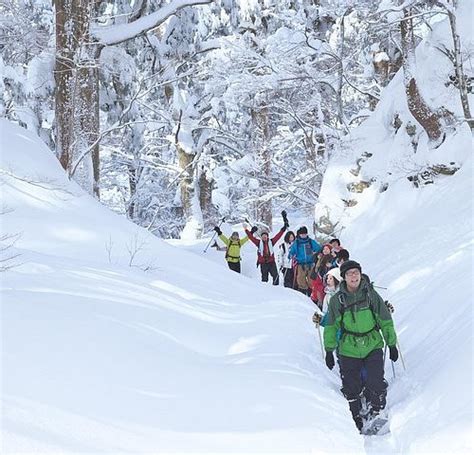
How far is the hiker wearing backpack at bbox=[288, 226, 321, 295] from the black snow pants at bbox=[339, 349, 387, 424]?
19.7ft

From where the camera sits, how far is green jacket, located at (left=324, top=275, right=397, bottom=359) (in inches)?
233

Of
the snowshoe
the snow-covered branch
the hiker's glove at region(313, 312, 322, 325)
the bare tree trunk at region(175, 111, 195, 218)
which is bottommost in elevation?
the bare tree trunk at region(175, 111, 195, 218)

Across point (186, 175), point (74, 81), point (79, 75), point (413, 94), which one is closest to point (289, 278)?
point (413, 94)

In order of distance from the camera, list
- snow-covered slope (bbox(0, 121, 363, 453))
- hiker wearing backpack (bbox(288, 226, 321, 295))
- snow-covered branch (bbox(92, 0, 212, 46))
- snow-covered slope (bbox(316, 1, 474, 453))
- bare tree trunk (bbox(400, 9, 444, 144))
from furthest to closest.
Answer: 1. bare tree trunk (bbox(400, 9, 444, 144))
2. snow-covered branch (bbox(92, 0, 212, 46))
3. hiker wearing backpack (bbox(288, 226, 321, 295))
4. snow-covered slope (bbox(316, 1, 474, 453))
5. snow-covered slope (bbox(0, 121, 363, 453))

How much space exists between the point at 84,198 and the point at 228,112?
39.6ft

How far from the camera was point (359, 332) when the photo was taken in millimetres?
5949

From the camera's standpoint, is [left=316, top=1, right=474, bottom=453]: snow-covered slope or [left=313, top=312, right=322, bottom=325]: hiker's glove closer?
[left=316, top=1, right=474, bottom=453]: snow-covered slope

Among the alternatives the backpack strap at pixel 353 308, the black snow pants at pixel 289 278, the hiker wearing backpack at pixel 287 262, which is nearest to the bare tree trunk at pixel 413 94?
the hiker wearing backpack at pixel 287 262

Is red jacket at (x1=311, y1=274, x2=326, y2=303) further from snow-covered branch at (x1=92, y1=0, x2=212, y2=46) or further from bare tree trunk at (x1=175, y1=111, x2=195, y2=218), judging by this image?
bare tree trunk at (x1=175, y1=111, x2=195, y2=218)

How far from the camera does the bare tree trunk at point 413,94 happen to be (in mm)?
13844

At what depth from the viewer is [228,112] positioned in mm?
22672

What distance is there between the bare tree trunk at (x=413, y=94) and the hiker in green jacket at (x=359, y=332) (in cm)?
911

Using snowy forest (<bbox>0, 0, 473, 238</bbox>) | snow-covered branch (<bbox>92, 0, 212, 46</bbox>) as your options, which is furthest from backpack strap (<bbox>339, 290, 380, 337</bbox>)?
snow-covered branch (<bbox>92, 0, 212, 46</bbox>)

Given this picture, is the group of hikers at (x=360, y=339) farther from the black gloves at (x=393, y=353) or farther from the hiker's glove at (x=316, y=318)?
the hiker's glove at (x=316, y=318)
